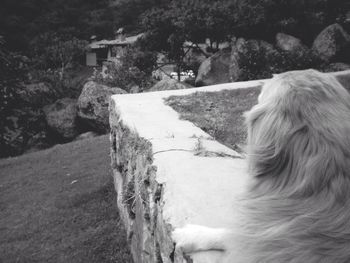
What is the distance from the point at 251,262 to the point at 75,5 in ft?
113

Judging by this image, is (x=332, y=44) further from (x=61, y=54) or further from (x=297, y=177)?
(x=61, y=54)

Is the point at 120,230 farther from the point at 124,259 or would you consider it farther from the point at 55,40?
the point at 55,40

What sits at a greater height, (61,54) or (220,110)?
(61,54)

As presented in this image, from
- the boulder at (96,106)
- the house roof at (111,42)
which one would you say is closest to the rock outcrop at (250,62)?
Result: the boulder at (96,106)

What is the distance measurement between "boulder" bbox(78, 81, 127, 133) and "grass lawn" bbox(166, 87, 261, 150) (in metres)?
6.36

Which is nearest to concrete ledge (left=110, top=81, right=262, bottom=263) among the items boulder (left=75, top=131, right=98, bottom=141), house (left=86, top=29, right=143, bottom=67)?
boulder (left=75, top=131, right=98, bottom=141)

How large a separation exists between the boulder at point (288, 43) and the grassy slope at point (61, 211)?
25.7 ft

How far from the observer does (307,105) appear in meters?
1.76

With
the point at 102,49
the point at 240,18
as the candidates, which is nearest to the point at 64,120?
the point at 240,18

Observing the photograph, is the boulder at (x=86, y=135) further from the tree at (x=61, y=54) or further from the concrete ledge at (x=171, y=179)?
the tree at (x=61, y=54)

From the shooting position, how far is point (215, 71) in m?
14.3

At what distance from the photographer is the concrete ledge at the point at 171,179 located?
2314 mm

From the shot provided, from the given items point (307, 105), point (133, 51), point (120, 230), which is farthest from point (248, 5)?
point (307, 105)

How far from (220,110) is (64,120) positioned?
8903 millimetres
